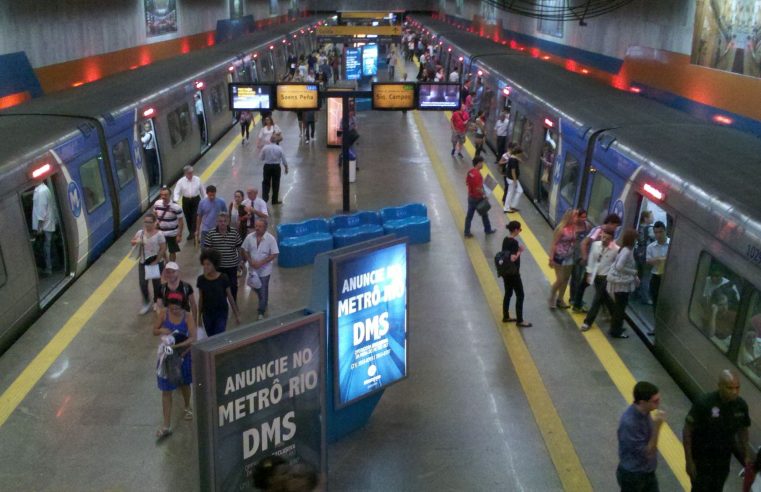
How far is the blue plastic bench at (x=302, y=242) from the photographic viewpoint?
12039mm

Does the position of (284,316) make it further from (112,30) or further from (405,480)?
(112,30)

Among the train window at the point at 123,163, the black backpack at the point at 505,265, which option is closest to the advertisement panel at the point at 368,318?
the black backpack at the point at 505,265

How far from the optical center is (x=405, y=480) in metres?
6.72

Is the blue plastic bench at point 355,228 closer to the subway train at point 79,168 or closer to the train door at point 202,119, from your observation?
the subway train at point 79,168

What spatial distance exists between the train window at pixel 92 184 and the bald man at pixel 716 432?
30.8 feet

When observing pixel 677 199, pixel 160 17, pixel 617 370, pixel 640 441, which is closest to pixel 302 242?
pixel 617 370

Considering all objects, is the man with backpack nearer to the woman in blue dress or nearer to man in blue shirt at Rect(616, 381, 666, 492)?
the woman in blue dress

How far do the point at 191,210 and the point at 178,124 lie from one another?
5713 mm

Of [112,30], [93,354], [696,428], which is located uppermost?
[112,30]

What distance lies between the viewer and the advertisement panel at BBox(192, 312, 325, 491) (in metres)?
5.08

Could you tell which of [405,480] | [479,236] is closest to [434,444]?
[405,480]

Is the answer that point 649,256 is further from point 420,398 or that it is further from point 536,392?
point 420,398

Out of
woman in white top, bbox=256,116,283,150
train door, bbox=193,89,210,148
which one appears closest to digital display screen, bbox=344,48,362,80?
train door, bbox=193,89,210,148

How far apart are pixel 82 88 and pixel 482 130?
920 centimetres
